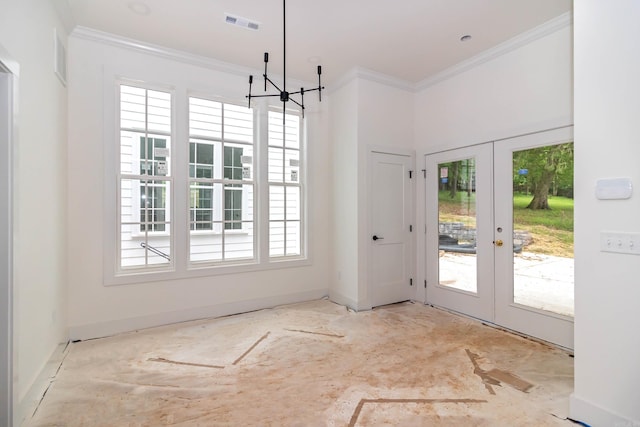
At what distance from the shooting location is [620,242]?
1.83 meters

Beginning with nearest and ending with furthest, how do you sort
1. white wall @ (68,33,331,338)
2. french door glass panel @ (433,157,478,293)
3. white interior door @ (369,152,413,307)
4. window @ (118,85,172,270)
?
1. white wall @ (68,33,331,338)
2. window @ (118,85,172,270)
3. french door glass panel @ (433,157,478,293)
4. white interior door @ (369,152,413,307)

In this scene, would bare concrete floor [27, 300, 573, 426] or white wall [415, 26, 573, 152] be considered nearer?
bare concrete floor [27, 300, 573, 426]

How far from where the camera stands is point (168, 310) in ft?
12.0

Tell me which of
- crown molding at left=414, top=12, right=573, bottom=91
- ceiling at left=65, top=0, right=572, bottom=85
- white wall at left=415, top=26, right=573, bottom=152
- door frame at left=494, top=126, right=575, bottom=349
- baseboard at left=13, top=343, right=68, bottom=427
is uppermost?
ceiling at left=65, top=0, right=572, bottom=85

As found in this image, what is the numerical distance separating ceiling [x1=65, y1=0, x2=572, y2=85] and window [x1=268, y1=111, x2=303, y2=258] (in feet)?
2.89

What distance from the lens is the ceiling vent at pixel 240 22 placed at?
305 cm

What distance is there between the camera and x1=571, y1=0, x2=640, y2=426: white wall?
5.87 feet

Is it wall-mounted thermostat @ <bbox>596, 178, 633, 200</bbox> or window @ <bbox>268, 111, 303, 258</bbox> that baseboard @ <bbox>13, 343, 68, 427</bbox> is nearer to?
window @ <bbox>268, 111, 303, 258</bbox>

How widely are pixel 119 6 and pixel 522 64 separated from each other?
403cm

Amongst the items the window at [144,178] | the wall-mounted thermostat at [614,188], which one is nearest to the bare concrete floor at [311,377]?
the window at [144,178]

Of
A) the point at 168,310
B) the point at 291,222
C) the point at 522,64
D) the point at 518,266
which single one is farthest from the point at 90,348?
the point at 522,64

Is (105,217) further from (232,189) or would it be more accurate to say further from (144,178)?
(232,189)

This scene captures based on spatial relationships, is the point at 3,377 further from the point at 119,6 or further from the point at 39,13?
the point at 119,6

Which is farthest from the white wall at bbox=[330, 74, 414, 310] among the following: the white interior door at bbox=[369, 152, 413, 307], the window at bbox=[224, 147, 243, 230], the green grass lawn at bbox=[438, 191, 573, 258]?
the green grass lawn at bbox=[438, 191, 573, 258]
